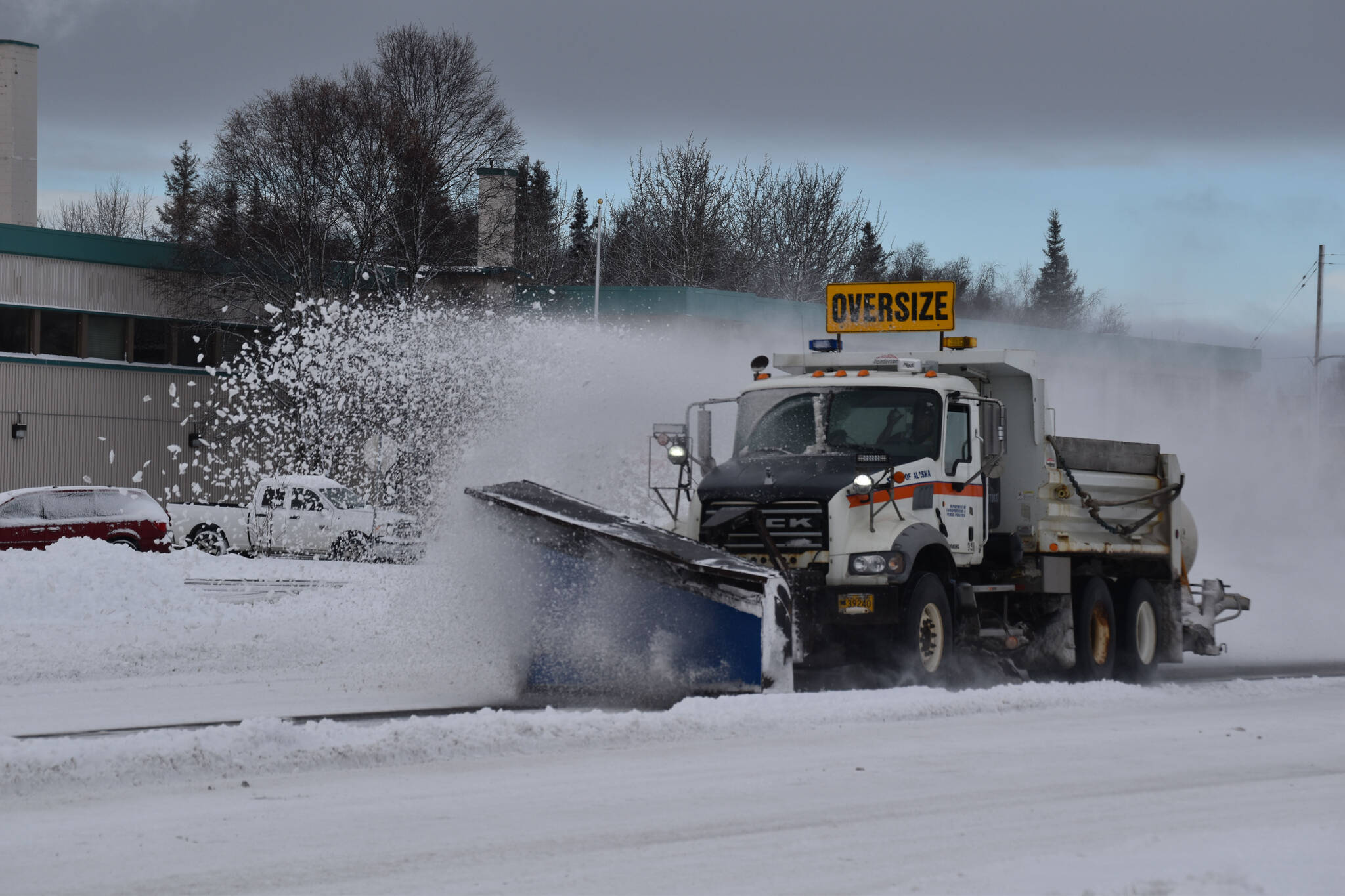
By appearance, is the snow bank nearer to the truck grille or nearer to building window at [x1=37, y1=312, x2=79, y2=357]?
the truck grille

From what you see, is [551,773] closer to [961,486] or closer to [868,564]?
[868,564]

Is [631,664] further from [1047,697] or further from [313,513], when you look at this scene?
[313,513]

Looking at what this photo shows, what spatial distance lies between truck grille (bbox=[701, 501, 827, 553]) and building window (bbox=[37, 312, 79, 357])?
1196 inches

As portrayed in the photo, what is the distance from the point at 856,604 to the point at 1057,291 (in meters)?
99.4

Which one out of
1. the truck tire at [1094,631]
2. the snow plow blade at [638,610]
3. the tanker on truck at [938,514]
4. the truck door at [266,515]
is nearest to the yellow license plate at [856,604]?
the tanker on truck at [938,514]

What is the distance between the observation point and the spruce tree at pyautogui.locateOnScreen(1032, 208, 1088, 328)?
9806cm

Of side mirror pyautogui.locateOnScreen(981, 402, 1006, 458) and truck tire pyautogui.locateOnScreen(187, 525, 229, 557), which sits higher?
side mirror pyautogui.locateOnScreen(981, 402, 1006, 458)

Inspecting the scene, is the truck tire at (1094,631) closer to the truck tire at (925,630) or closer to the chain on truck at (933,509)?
the chain on truck at (933,509)

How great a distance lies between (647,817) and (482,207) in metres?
38.0

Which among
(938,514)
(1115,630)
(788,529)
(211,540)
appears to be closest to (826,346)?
(938,514)

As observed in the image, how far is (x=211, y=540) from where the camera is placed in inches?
1216

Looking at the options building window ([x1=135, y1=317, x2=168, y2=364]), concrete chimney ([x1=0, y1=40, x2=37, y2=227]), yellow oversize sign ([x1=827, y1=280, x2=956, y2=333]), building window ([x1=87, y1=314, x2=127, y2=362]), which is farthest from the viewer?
concrete chimney ([x1=0, y1=40, x2=37, y2=227])

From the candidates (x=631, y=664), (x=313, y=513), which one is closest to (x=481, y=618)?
(x=631, y=664)

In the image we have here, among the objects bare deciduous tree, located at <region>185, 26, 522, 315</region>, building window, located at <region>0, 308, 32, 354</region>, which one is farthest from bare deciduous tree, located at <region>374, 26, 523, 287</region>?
building window, located at <region>0, 308, 32, 354</region>
